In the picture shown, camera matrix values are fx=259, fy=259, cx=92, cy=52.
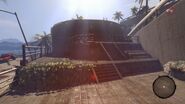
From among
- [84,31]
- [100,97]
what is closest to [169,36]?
[100,97]

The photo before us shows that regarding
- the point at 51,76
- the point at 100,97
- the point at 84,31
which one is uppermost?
the point at 84,31

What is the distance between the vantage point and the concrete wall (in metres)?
15.2

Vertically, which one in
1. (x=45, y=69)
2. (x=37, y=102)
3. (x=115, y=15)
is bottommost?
(x=37, y=102)

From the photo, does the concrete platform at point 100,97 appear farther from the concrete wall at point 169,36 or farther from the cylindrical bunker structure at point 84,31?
the cylindrical bunker structure at point 84,31

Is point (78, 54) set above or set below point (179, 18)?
below

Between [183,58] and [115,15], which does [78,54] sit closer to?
[183,58]

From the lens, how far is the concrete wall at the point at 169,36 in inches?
599

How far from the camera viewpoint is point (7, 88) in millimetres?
13602

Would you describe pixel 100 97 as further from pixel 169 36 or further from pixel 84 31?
pixel 84 31

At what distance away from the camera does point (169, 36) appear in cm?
1777

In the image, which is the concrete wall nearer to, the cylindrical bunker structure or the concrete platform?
the concrete platform

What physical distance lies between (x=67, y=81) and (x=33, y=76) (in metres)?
1.95

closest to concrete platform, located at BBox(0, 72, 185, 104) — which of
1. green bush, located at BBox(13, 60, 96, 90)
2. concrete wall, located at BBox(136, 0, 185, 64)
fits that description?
→ green bush, located at BBox(13, 60, 96, 90)

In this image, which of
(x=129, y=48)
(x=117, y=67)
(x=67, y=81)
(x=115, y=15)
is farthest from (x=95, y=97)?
(x=115, y=15)
